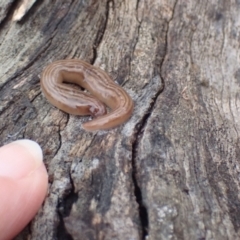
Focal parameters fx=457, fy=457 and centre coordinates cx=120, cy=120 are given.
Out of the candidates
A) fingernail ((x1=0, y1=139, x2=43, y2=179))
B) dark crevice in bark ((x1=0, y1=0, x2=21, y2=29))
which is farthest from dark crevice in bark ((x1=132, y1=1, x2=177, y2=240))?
dark crevice in bark ((x1=0, y1=0, x2=21, y2=29))

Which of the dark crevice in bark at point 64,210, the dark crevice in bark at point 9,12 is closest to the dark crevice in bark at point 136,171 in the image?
the dark crevice in bark at point 64,210

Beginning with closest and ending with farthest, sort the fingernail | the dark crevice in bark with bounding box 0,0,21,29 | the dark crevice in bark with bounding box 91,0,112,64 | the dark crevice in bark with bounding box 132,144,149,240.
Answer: the dark crevice in bark with bounding box 132,144,149,240, the fingernail, the dark crevice in bark with bounding box 91,0,112,64, the dark crevice in bark with bounding box 0,0,21,29

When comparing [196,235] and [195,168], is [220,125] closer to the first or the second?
[195,168]

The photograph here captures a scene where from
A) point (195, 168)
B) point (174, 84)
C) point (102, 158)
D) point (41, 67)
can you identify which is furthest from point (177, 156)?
point (41, 67)

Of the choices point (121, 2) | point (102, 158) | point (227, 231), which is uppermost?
point (121, 2)

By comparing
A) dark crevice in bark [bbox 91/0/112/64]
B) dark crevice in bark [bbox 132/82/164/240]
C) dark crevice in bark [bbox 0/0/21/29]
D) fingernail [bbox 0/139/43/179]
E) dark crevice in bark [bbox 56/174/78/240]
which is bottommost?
dark crevice in bark [bbox 56/174/78/240]

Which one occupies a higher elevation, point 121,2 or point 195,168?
point 121,2

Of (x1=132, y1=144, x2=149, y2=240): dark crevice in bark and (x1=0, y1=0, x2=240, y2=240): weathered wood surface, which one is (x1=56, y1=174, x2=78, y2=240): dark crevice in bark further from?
(x1=132, y1=144, x2=149, y2=240): dark crevice in bark
